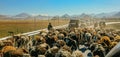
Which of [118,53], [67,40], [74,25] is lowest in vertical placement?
[74,25]

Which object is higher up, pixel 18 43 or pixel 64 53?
pixel 64 53

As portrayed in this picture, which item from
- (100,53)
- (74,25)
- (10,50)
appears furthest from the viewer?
(74,25)

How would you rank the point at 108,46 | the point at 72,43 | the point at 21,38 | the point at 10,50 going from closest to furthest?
1. the point at 10,50
2. the point at 108,46
3. the point at 72,43
4. the point at 21,38

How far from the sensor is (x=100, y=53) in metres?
14.9

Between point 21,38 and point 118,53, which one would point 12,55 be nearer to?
point 21,38

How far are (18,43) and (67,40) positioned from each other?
4.30 metres

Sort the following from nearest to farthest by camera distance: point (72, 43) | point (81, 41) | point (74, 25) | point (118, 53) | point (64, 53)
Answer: point (118, 53) → point (64, 53) → point (72, 43) → point (81, 41) → point (74, 25)

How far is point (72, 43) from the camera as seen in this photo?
20125 mm

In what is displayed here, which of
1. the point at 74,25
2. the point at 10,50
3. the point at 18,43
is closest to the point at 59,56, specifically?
the point at 10,50

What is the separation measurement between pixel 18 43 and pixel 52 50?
7.58 m

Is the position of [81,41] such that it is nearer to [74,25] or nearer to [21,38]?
[21,38]

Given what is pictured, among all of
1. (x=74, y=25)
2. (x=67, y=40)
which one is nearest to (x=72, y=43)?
(x=67, y=40)

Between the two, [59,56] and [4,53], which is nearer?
[59,56]

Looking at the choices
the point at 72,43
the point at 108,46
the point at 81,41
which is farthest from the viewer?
the point at 81,41
